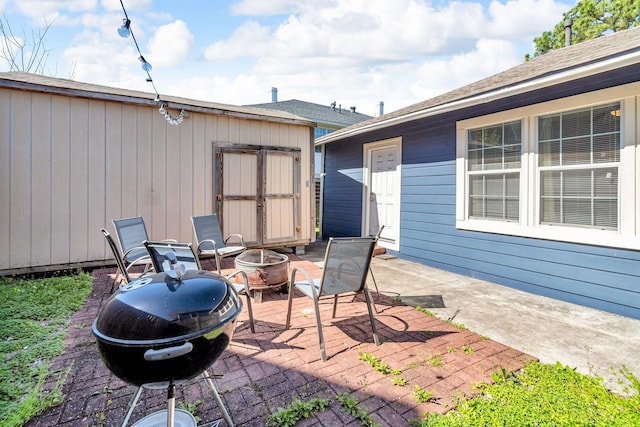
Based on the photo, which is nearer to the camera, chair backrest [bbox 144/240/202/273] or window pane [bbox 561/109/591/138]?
chair backrest [bbox 144/240/202/273]

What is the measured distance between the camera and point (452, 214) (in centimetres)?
518

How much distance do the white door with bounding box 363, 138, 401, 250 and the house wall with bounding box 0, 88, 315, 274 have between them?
2715 mm

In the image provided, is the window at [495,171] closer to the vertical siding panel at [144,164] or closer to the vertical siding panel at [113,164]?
the vertical siding panel at [144,164]

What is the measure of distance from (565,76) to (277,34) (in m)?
5.10

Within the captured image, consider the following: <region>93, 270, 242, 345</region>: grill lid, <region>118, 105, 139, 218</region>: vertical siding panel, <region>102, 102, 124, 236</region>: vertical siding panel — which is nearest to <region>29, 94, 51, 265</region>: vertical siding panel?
<region>102, 102, 124, 236</region>: vertical siding panel

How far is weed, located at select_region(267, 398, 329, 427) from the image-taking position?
172 cm

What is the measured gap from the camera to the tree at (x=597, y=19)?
34.7 ft

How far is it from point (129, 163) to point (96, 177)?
1.56 feet

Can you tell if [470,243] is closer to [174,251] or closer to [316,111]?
[174,251]

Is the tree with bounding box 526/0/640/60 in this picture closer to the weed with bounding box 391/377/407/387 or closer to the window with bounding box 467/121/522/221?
the window with bounding box 467/121/522/221

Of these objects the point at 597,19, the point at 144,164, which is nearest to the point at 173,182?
the point at 144,164

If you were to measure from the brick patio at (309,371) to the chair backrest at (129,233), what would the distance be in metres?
0.99

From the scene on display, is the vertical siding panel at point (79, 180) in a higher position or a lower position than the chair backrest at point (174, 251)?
higher

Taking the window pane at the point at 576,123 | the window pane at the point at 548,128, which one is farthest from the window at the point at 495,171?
the window pane at the point at 576,123
